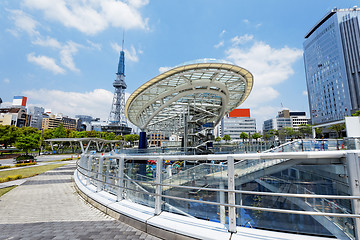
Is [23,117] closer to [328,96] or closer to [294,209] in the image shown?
[294,209]

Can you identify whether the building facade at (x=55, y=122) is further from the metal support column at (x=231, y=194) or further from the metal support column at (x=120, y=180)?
the metal support column at (x=231, y=194)

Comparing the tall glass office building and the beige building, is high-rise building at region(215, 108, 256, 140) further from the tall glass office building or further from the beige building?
Result: the beige building

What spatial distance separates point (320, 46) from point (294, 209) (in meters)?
112

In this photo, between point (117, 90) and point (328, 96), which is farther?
point (117, 90)

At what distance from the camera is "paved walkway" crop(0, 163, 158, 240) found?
345cm

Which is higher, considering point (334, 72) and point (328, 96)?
point (334, 72)

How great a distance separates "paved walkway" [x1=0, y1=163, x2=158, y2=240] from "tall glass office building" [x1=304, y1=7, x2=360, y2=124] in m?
94.1

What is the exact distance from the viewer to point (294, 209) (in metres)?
2.63

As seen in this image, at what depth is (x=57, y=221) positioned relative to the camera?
14.0ft

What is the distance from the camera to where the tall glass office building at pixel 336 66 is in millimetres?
72375

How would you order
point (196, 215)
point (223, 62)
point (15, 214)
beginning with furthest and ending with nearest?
point (223, 62) → point (15, 214) → point (196, 215)

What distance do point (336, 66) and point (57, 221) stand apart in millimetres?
104144

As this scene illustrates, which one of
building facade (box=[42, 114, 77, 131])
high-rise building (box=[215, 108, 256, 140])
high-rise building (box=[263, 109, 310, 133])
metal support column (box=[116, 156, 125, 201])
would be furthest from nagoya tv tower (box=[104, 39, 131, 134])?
metal support column (box=[116, 156, 125, 201])

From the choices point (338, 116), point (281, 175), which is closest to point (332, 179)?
point (281, 175)
